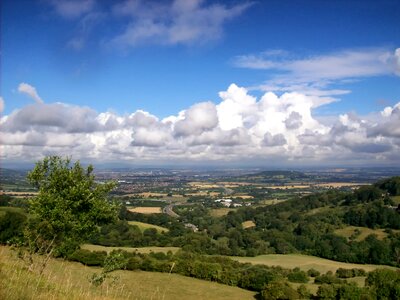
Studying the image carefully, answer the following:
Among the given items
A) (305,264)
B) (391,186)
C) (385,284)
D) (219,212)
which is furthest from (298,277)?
(391,186)

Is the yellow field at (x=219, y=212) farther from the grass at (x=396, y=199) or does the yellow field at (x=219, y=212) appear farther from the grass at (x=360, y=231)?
the grass at (x=396, y=199)

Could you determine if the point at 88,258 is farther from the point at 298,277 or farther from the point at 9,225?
the point at 298,277

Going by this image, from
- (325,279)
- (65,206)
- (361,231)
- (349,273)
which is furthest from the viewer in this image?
(361,231)

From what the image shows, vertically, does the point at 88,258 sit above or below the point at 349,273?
above

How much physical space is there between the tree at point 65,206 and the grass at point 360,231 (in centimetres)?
11430

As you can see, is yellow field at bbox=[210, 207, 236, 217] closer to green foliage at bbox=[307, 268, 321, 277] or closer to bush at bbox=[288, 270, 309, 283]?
green foliage at bbox=[307, 268, 321, 277]

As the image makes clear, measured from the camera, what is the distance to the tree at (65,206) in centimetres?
2225

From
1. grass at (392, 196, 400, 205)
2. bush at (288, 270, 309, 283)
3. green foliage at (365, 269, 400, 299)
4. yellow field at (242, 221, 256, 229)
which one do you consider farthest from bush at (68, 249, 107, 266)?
grass at (392, 196, 400, 205)

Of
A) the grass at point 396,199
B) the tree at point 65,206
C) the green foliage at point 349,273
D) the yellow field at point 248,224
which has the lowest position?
the yellow field at point 248,224

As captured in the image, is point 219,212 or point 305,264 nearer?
point 305,264

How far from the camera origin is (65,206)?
22188 millimetres

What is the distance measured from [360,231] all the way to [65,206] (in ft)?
410

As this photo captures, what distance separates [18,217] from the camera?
59.5 m

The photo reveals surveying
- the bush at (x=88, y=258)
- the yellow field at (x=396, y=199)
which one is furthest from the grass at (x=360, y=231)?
the bush at (x=88, y=258)
